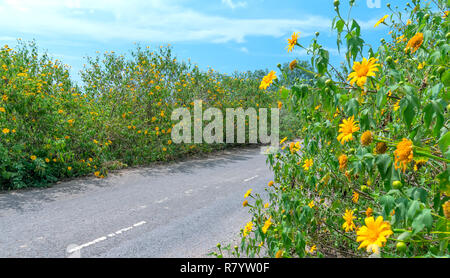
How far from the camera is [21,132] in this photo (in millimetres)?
6379

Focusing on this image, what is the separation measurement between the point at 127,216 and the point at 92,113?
14.6 ft

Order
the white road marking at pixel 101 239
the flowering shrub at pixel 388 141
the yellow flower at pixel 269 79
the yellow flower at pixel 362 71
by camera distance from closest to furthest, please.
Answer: the flowering shrub at pixel 388 141
the yellow flower at pixel 362 71
the yellow flower at pixel 269 79
the white road marking at pixel 101 239

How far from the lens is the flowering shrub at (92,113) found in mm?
6312

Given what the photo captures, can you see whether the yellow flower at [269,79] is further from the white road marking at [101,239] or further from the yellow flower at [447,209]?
the white road marking at [101,239]

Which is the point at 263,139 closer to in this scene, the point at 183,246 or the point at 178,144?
the point at 178,144

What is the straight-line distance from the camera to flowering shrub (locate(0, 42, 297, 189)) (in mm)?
6312

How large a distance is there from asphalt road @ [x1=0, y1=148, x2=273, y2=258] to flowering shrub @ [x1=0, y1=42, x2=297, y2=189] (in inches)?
24.9

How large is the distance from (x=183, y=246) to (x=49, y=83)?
616cm

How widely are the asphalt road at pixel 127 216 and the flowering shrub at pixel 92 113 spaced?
63cm

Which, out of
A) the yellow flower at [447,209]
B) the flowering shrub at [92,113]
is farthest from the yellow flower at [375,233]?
the flowering shrub at [92,113]

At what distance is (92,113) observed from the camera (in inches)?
315

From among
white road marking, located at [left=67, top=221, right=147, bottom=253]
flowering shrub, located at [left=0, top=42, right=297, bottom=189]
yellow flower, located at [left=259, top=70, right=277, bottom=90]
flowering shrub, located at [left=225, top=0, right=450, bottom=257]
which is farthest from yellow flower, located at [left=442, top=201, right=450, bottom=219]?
flowering shrub, located at [left=0, top=42, right=297, bottom=189]

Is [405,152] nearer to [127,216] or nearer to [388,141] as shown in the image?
[388,141]
